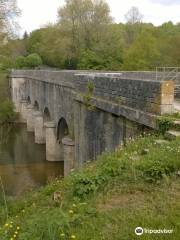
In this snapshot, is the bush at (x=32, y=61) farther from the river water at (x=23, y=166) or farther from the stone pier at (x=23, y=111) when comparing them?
the river water at (x=23, y=166)

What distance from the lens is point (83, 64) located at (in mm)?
42312

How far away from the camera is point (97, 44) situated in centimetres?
4462

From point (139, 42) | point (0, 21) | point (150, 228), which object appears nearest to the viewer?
point (150, 228)

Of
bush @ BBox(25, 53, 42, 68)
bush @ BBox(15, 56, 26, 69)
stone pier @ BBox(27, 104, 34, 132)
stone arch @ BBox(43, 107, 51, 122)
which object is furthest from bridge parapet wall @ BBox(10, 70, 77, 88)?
bush @ BBox(25, 53, 42, 68)

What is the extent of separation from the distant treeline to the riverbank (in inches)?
1085

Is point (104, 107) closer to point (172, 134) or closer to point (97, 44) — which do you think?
point (172, 134)

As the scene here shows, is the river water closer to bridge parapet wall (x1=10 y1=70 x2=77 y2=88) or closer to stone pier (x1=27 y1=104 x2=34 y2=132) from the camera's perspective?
stone pier (x1=27 y1=104 x2=34 y2=132)

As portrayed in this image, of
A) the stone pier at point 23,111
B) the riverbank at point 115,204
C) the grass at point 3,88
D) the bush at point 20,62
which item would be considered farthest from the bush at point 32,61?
the riverbank at point 115,204

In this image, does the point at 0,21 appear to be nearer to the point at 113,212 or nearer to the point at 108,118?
the point at 108,118

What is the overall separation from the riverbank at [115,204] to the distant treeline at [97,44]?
2756 cm

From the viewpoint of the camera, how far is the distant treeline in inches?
1329

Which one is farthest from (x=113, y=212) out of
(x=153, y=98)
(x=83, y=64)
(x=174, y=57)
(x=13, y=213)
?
(x=83, y=64)

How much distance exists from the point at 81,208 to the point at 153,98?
351 centimetres

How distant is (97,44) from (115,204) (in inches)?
1611
